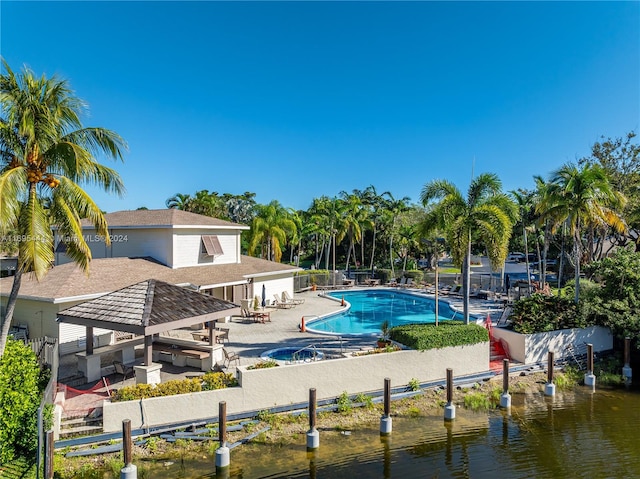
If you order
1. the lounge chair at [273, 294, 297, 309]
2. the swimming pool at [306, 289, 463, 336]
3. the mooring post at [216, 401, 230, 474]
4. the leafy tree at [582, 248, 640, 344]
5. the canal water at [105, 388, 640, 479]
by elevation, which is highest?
the leafy tree at [582, 248, 640, 344]

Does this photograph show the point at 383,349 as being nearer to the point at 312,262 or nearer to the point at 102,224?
the point at 102,224

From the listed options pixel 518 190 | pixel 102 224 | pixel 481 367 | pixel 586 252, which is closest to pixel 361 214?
pixel 518 190

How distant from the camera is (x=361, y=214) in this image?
147ft

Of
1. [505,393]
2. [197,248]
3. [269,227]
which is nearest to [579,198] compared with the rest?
[505,393]

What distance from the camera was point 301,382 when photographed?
13.0m

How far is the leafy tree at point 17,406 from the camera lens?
919 centimetres

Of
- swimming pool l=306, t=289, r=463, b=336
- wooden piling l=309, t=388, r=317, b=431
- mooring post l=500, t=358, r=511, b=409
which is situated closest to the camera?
wooden piling l=309, t=388, r=317, b=431

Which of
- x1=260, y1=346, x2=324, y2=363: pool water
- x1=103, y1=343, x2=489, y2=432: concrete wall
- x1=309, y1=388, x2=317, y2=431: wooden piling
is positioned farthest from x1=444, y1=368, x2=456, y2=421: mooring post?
x1=260, y1=346, x2=324, y2=363: pool water

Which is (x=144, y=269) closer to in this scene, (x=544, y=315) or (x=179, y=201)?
(x=544, y=315)

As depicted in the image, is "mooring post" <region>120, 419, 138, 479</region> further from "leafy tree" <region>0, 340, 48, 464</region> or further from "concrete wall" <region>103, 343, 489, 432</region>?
"leafy tree" <region>0, 340, 48, 464</region>

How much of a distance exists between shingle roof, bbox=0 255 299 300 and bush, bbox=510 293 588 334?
14.5 metres

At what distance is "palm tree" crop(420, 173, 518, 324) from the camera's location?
655 inches

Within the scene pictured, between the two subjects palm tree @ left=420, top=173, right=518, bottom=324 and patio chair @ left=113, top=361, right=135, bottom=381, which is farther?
palm tree @ left=420, top=173, right=518, bottom=324

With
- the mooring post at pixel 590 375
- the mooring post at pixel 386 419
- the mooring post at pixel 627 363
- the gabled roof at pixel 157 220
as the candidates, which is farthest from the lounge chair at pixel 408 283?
the mooring post at pixel 386 419
